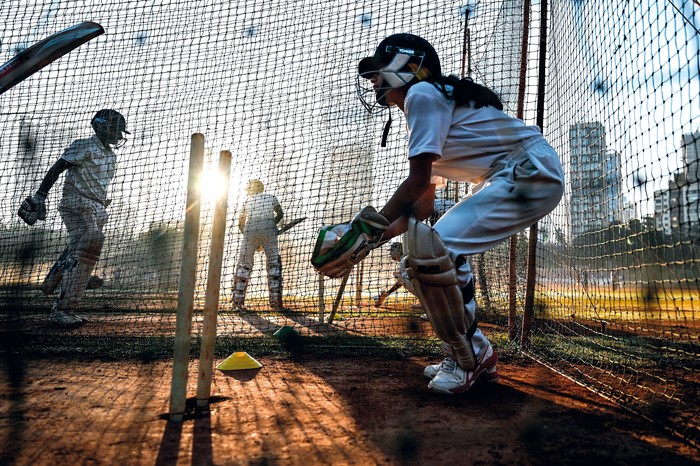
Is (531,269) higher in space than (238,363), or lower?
higher

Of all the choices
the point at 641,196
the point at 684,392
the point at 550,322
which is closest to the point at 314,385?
the point at 684,392

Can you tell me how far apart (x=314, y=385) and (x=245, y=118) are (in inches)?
138

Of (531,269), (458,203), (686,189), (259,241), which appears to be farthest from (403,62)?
(259,241)

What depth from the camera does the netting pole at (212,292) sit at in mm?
2555

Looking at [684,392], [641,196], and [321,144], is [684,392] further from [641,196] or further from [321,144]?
[321,144]

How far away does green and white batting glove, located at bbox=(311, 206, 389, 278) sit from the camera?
107 inches

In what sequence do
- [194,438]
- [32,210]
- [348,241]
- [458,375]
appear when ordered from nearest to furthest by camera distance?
1. [194,438]
2. [348,241]
3. [458,375]
4. [32,210]

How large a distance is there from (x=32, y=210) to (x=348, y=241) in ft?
14.6

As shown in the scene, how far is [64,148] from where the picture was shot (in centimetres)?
630

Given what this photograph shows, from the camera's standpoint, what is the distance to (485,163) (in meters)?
3.07

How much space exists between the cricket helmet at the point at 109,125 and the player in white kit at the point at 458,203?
3.86 m

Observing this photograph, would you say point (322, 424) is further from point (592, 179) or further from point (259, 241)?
point (259, 241)

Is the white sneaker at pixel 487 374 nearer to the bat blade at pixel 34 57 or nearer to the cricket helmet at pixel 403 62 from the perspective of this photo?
the cricket helmet at pixel 403 62

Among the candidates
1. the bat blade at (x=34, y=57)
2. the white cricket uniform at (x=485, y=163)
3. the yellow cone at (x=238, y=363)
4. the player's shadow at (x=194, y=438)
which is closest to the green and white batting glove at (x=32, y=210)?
the bat blade at (x=34, y=57)
